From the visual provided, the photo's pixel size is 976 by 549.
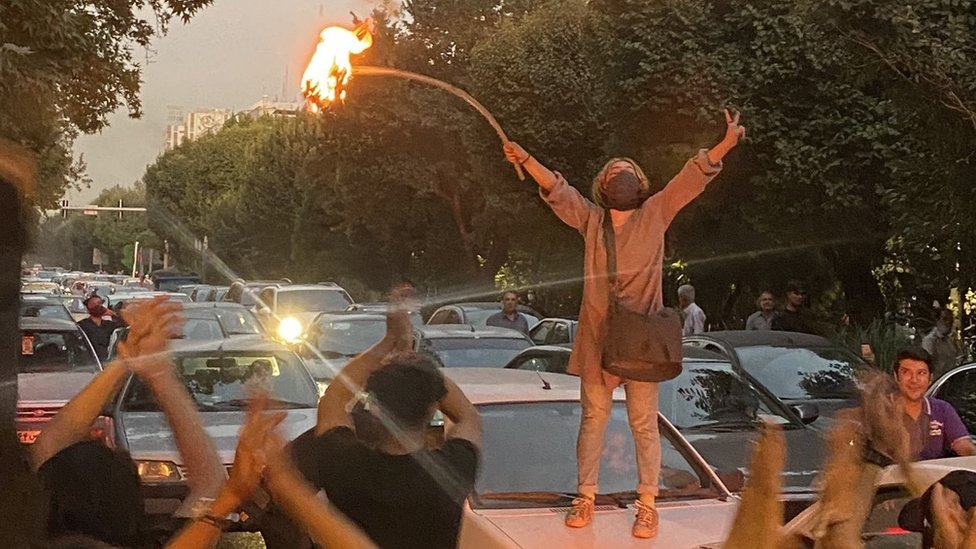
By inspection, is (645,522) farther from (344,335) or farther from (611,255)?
(344,335)

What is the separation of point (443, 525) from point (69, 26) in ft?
44.9

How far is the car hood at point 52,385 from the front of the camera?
9.86 meters

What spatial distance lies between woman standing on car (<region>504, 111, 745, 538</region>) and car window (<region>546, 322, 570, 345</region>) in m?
12.4

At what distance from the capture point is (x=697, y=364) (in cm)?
864

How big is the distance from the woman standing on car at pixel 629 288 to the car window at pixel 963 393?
531cm

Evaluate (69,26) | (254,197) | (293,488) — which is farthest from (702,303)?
(254,197)

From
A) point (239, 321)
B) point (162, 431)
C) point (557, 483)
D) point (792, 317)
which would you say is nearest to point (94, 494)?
point (557, 483)

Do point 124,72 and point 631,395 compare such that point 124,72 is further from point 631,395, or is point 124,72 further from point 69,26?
point 631,395

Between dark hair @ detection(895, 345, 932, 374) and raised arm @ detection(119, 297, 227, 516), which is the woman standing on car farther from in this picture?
raised arm @ detection(119, 297, 227, 516)

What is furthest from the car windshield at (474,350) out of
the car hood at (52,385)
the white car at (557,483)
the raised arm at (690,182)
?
the raised arm at (690,182)

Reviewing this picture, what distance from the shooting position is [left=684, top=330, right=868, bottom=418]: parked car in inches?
397

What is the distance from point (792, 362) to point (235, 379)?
434 centimetres

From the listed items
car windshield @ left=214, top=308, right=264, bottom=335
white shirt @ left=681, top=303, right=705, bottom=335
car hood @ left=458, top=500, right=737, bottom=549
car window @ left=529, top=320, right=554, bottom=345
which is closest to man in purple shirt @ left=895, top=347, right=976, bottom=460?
car hood @ left=458, top=500, right=737, bottom=549

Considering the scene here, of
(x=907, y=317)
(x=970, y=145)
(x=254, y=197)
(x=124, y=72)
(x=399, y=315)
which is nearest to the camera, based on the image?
(x=399, y=315)
